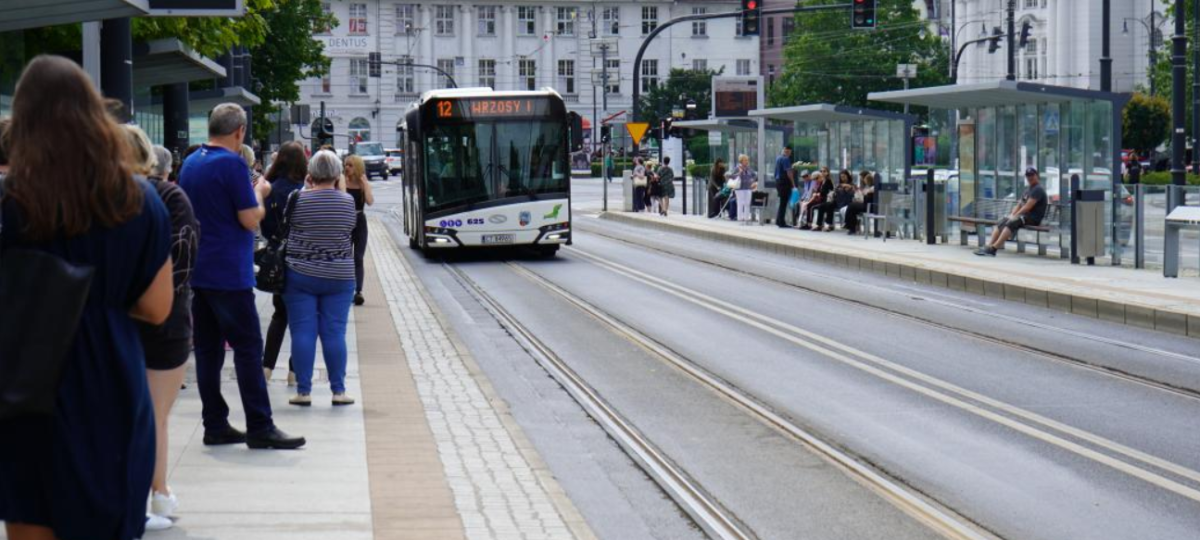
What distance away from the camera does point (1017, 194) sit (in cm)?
2856

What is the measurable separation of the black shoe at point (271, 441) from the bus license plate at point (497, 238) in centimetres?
2042

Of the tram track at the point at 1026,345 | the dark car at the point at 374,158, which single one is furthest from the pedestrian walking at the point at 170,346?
the dark car at the point at 374,158

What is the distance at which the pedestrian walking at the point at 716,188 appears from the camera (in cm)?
4759

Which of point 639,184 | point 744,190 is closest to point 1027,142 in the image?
point 744,190

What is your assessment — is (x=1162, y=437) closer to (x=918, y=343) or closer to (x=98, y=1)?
(x=918, y=343)

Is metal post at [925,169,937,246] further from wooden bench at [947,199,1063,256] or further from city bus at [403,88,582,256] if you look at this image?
city bus at [403,88,582,256]

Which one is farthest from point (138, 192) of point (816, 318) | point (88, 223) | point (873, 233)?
point (873, 233)

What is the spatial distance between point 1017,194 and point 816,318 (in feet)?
37.2

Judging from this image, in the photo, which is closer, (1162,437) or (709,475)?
(709,475)

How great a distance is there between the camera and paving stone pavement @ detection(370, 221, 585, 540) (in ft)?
23.7

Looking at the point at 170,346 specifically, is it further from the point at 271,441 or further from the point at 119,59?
the point at 119,59

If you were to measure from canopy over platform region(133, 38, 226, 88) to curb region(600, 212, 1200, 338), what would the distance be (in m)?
9.90

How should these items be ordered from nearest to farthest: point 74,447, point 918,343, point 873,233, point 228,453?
point 74,447 → point 228,453 → point 918,343 → point 873,233

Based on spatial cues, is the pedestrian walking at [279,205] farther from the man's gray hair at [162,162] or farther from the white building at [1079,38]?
the white building at [1079,38]
